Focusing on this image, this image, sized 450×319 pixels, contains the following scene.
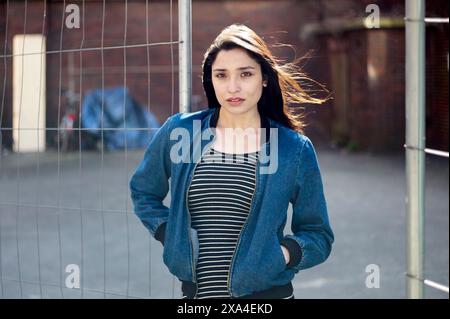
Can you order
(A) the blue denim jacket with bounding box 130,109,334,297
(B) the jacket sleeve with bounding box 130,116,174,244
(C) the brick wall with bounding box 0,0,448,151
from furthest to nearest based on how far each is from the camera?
1. (C) the brick wall with bounding box 0,0,448,151
2. (B) the jacket sleeve with bounding box 130,116,174,244
3. (A) the blue denim jacket with bounding box 130,109,334,297

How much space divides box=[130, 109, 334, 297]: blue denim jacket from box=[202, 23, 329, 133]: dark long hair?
0.18ft

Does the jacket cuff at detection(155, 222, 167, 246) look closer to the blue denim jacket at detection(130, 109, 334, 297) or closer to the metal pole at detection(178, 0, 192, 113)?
the blue denim jacket at detection(130, 109, 334, 297)

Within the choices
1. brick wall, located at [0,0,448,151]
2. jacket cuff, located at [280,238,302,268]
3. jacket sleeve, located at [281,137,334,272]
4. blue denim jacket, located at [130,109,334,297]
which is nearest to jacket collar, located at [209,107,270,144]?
blue denim jacket, located at [130,109,334,297]

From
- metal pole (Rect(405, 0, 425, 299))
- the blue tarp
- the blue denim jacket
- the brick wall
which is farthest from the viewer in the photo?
the brick wall

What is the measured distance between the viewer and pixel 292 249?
273 cm

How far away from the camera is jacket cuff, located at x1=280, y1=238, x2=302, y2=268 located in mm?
2727

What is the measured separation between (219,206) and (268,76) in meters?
0.44

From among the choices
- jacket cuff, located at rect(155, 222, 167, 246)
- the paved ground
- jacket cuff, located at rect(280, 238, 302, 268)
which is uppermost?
jacket cuff, located at rect(155, 222, 167, 246)

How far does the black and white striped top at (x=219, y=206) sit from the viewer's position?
2.65 metres

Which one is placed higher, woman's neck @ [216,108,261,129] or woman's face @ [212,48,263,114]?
woman's face @ [212,48,263,114]

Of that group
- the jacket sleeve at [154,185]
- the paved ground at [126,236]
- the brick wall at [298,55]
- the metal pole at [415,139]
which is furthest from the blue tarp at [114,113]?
the jacket sleeve at [154,185]

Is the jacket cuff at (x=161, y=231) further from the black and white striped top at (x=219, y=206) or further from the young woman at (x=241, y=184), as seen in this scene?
the black and white striped top at (x=219, y=206)

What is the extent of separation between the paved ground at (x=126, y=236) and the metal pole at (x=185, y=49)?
20.8 inches

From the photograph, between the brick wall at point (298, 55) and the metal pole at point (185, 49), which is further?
the brick wall at point (298, 55)
